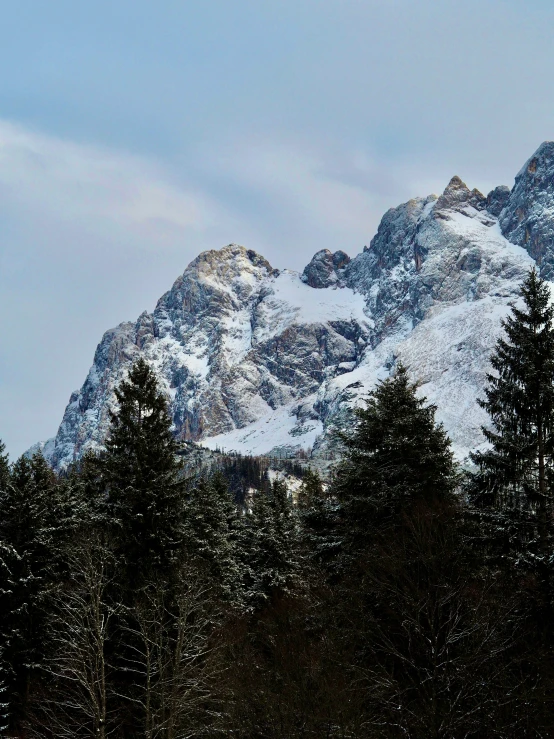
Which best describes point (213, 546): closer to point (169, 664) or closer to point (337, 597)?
point (337, 597)

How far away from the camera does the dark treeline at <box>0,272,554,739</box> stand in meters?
16.2

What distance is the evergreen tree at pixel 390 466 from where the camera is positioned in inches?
1008

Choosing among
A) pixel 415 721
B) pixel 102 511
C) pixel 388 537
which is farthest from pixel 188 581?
pixel 415 721

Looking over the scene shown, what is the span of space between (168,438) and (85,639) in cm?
985

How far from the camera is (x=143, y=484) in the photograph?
80.5 feet

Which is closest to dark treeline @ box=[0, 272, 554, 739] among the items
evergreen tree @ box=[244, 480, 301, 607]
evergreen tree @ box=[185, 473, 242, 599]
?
evergreen tree @ box=[185, 473, 242, 599]

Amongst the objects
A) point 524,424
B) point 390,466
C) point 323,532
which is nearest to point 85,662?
point 323,532

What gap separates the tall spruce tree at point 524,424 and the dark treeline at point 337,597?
0.21 ft

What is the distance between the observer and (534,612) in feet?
57.5

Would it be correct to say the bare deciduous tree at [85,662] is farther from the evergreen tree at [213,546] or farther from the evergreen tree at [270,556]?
the evergreen tree at [270,556]

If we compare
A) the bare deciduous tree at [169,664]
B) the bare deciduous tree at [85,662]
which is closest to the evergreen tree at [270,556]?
the bare deciduous tree at [169,664]

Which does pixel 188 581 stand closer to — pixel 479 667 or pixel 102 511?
pixel 102 511

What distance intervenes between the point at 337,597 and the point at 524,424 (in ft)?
31.5

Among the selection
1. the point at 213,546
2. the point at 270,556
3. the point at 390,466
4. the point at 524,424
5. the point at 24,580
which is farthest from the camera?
the point at 270,556
